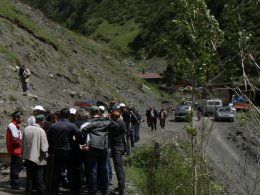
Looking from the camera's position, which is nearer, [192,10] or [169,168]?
[192,10]

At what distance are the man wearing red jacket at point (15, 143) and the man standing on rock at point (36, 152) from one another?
87 cm

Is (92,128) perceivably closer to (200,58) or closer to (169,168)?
(200,58)

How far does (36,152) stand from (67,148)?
2.26ft

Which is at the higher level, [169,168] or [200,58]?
[200,58]

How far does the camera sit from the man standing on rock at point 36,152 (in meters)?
10.7

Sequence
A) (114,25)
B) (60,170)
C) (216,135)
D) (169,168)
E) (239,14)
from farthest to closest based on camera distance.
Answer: (114,25), (216,135), (169,168), (60,170), (239,14)

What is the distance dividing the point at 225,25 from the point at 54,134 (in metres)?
3.96

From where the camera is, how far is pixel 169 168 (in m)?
15.3

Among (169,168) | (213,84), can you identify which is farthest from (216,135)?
(213,84)

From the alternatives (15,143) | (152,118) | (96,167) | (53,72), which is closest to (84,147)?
(96,167)

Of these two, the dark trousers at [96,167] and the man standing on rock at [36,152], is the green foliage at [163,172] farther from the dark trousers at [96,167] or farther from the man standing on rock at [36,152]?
the man standing on rock at [36,152]

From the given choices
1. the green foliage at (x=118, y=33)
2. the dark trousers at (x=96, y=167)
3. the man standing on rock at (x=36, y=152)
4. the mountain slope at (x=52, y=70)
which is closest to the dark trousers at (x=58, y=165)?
the man standing on rock at (x=36, y=152)

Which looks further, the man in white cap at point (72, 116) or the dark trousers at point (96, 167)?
the man in white cap at point (72, 116)

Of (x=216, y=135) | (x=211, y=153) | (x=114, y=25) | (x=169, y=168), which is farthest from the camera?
(x=114, y=25)
